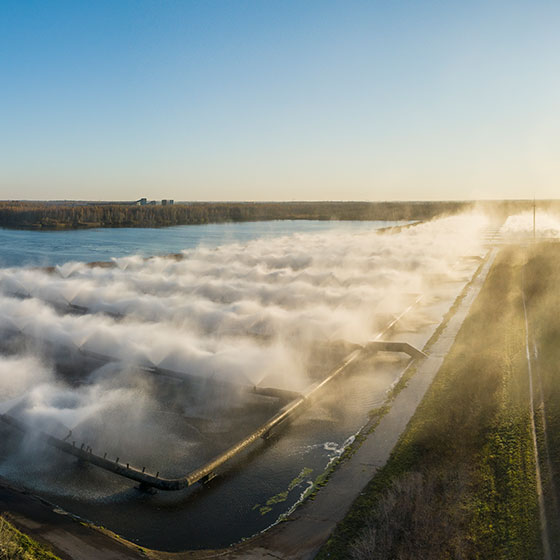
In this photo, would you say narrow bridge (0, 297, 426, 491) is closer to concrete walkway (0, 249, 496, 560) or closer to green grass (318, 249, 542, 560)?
concrete walkway (0, 249, 496, 560)

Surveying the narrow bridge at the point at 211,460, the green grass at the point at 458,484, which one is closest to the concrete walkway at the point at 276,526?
the green grass at the point at 458,484

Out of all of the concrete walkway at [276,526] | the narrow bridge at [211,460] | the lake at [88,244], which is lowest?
the concrete walkway at [276,526]

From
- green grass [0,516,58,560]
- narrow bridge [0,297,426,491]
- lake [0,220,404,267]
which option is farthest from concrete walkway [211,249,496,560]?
lake [0,220,404,267]

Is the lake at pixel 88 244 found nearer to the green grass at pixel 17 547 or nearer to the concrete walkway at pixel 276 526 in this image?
the concrete walkway at pixel 276 526

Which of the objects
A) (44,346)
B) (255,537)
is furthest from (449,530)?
(44,346)

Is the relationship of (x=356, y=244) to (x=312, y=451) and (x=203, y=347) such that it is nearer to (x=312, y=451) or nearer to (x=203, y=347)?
(x=203, y=347)

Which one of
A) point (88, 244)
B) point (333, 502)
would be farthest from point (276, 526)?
point (88, 244)
